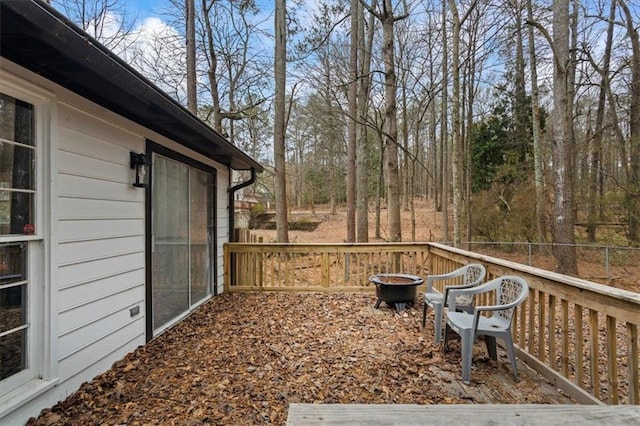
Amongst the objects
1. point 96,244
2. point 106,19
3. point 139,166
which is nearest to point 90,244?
point 96,244

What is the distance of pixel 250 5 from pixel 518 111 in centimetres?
972

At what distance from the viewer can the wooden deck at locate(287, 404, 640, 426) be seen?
0.77 m

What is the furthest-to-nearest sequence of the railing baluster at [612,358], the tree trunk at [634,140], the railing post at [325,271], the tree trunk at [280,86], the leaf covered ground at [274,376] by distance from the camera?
the tree trunk at [634,140]
the tree trunk at [280,86]
the railing post at [325,271]
the leaf covered ground at [274,376]
the railing baluster at [612,358]

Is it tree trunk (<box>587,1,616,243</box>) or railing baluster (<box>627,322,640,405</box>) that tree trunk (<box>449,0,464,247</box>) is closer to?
railing baluster (<box>627,322,640,405</box>)

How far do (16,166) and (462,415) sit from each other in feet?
8.65

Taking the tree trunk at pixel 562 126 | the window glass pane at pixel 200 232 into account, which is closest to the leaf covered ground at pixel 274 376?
the window glass pane at pixel 200 232

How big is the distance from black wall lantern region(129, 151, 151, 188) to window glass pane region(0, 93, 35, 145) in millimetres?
1004

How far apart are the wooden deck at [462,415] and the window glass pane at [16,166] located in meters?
2.25

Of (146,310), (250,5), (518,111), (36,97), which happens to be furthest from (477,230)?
(36,97)

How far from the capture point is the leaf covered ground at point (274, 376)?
2.26m

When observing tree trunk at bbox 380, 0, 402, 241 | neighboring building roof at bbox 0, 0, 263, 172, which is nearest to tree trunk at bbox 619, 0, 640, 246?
tree trunk at bbox 380, 0, 402, 241

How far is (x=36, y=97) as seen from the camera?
216 cm

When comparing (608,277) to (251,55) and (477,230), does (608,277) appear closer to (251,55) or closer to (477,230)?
(477,230)

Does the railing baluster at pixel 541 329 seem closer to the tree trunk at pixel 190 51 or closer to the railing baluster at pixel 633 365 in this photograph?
the railing baluster at pixel 633 365
